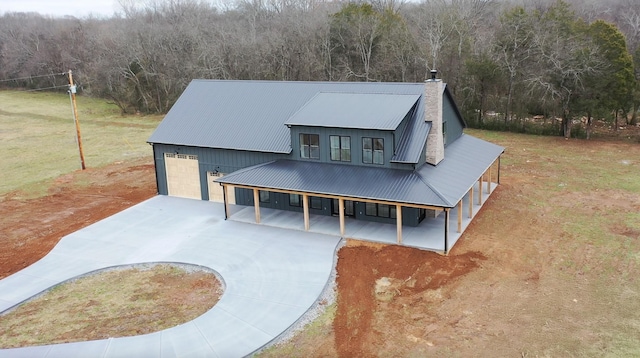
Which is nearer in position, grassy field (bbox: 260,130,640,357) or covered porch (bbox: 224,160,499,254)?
grassy field (bbox: 260,130,640,357)

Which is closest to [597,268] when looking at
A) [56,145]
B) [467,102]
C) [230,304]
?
[230,304]

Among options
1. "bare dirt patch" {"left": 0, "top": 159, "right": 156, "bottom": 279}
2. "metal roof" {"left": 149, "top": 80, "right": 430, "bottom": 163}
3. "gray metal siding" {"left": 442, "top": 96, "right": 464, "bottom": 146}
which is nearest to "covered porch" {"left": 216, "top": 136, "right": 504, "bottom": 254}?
"gray metal siding" {"left": 442, "top": 96, "right": 464, "bottom": 146}

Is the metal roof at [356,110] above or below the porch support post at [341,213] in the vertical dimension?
above

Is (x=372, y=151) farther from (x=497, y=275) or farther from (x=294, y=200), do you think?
(x=497, y=275)

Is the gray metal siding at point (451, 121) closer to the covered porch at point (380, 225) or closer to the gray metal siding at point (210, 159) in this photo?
the covered porch at point (380, 225)

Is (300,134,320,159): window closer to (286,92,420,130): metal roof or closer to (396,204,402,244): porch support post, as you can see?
(286,92,420,130): metal roof

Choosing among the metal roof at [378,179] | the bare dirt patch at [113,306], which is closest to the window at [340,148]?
the metal roof at [378,179]
